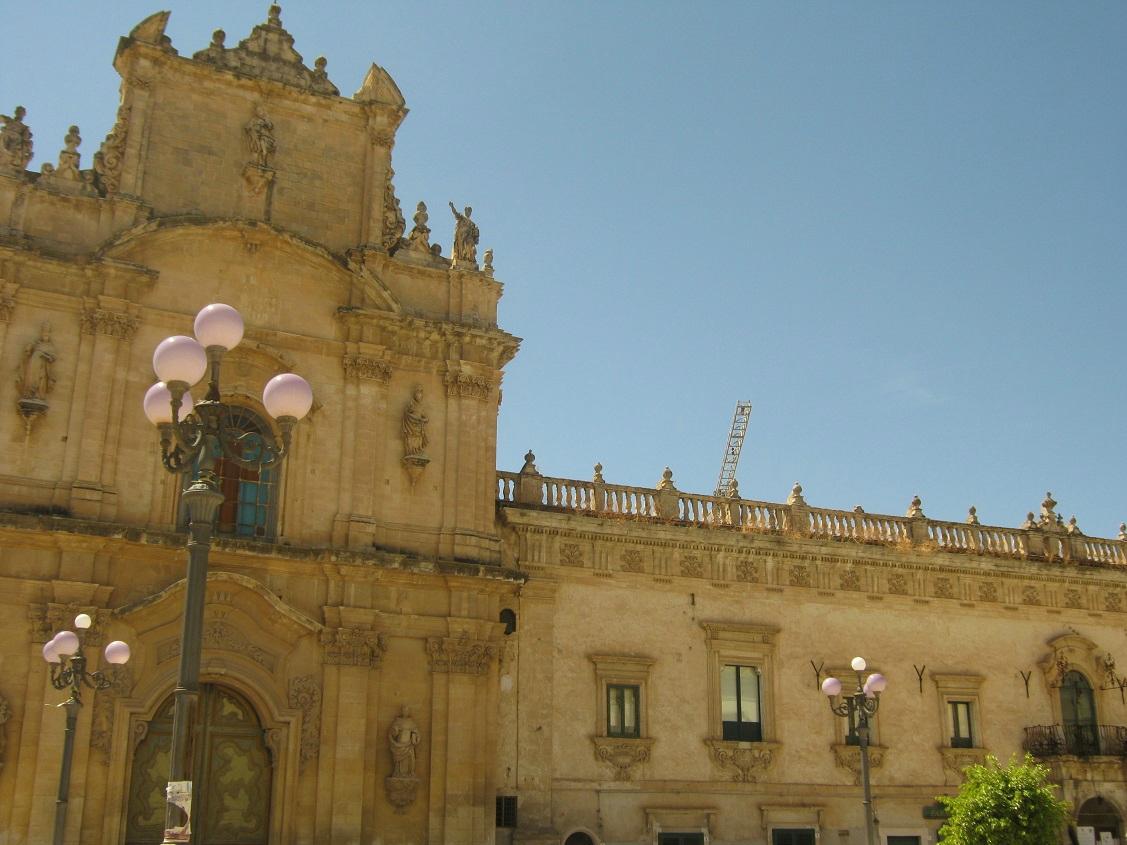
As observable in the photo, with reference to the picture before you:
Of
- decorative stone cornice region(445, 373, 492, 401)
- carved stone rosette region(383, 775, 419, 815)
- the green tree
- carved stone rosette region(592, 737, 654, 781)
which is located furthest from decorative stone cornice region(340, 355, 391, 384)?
the green tree

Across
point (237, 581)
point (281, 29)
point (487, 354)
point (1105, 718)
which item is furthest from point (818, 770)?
point (281, 29)

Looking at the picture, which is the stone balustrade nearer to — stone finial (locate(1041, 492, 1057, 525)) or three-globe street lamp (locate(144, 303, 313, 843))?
stone finial (locate(1041, 492, 1057, 525))

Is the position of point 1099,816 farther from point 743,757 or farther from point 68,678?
point 68,678

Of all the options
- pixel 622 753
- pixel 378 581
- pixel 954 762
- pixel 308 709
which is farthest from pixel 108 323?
pixel 954 762

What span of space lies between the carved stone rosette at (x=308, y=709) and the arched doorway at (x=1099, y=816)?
16464mm

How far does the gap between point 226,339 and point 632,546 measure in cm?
1555

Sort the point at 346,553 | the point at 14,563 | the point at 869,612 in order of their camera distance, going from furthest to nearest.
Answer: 1. the point at 869,612
2. the point at 346,553
3. the point at 14,563

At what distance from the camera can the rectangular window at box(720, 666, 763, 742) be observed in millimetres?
25516

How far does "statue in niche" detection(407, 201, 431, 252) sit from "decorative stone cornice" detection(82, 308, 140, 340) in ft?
19.0

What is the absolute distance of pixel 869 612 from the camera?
1080 inches

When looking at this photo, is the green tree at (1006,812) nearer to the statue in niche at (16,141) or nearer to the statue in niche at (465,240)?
the statue in niche at (465,240)

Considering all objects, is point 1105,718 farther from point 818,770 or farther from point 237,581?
point 237,581

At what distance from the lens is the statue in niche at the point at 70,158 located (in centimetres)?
2244

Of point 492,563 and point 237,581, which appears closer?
point 237,581
